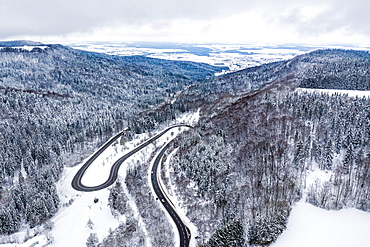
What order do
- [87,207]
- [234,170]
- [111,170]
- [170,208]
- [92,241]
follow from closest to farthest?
[92,241]
[170,208]
[87,207]
[234,170]
[111,170]

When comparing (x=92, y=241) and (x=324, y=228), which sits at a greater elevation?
(x=324, y=228)

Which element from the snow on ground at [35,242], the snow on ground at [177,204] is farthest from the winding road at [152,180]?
the snow on ground at [35,242]

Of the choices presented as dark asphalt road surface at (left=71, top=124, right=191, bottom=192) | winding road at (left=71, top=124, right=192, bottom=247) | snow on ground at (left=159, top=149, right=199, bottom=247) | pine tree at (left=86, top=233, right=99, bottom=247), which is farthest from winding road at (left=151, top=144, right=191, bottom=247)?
pine tree at (left=86, top=233, right=99, bottom=247)

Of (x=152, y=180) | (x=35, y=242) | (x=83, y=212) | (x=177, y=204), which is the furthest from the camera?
(x=152, y=180)

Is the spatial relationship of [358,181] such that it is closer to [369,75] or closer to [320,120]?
[320,120]

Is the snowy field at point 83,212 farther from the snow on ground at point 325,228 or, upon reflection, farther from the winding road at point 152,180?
the snow on ground at point 325,228

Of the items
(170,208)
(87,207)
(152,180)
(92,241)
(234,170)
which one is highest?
(234,170)

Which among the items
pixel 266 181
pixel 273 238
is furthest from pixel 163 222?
pixel 266 181

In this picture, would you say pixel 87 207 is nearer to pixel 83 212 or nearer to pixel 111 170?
pixel 83 212

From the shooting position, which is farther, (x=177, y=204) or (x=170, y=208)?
(x=177, y=204)

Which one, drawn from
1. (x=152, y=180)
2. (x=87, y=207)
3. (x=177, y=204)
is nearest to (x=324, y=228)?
(x=177, y=204)

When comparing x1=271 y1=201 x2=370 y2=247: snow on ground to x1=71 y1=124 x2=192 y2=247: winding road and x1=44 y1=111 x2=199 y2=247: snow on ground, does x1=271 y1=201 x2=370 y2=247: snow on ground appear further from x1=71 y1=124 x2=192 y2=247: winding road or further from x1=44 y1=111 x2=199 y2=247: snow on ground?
x1=44 y1=111 x2=199 y2=247: snow on ground
